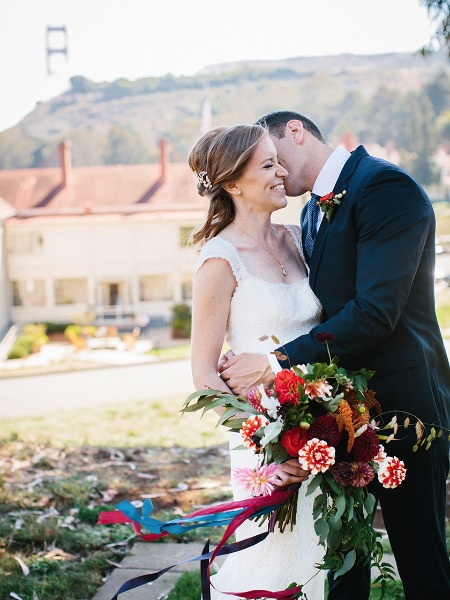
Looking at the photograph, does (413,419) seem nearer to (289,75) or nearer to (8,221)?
(8,221)

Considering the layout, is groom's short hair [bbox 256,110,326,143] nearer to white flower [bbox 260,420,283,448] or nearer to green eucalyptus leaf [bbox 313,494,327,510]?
white flower [bbox 260,420,283,448]

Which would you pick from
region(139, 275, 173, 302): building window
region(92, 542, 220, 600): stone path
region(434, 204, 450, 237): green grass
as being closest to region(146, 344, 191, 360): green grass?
region(92, 542, 220, 600): stone path

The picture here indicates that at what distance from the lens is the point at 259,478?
273cm

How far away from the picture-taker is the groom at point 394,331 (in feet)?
9.65

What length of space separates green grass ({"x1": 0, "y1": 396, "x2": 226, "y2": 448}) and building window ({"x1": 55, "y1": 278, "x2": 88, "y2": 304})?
155 feet

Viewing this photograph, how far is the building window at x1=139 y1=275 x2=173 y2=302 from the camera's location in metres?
56.8

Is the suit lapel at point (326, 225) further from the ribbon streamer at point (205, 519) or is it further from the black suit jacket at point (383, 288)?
the ribbon streamer at point (205, 519)

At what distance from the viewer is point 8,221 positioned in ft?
178

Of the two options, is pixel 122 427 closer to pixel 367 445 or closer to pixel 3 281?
pixel 367 445

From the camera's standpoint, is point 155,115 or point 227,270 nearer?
point 227,270

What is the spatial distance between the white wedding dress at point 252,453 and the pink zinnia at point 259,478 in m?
0.44

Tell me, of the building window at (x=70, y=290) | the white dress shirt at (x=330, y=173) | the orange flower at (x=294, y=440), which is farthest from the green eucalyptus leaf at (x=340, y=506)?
the building window at (x=70, y=290)

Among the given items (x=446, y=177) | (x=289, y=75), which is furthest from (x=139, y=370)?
(x=289, y=75)

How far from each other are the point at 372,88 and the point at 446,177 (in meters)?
26.2
